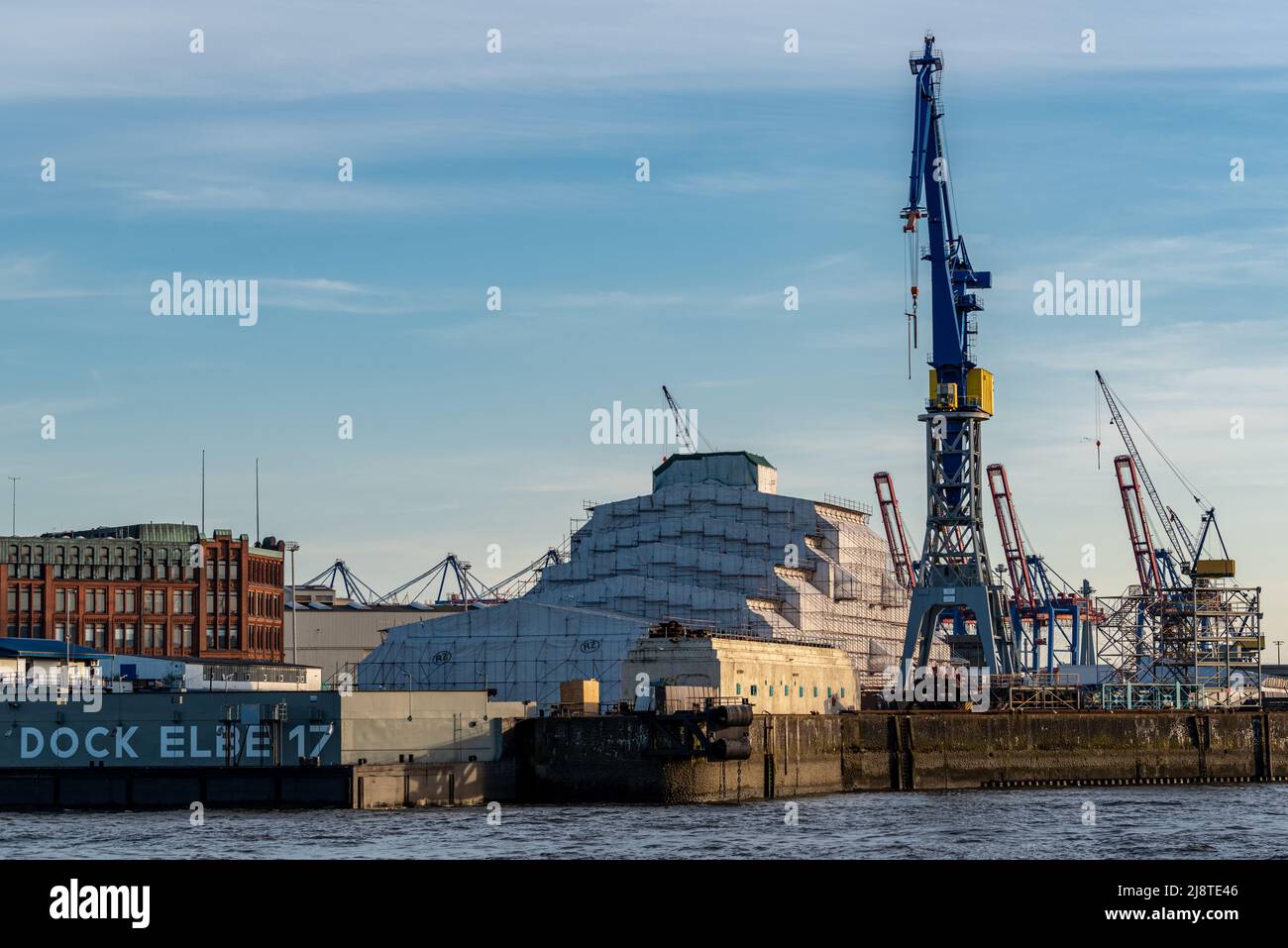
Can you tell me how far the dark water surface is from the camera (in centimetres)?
6141

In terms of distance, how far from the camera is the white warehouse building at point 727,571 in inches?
6014

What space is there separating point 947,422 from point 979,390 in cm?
320

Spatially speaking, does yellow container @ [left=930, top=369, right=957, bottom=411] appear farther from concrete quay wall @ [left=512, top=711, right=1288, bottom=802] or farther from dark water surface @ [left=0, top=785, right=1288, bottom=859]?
dark water surface @ [left=0, top=785, right=1288, bottom=859]

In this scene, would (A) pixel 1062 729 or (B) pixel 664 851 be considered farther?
(A) pixel 1062 729

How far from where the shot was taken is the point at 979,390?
133000mm

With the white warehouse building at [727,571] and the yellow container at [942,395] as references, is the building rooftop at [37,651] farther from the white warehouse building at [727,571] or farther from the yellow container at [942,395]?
the yellow container at [942,395]

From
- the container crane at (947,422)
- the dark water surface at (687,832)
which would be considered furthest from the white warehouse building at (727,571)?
the dark water surface at (687,832)

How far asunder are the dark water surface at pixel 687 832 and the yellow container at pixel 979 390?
153 ft

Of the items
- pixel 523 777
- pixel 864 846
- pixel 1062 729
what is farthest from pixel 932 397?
pixel 864 846

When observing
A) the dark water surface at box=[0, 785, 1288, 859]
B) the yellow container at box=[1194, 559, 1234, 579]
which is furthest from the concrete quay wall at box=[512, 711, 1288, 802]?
the yellow container at box=[1194, 559, 1234, 579]
